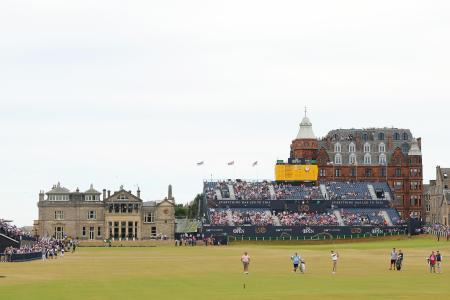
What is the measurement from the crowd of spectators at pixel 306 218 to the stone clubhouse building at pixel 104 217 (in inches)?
860

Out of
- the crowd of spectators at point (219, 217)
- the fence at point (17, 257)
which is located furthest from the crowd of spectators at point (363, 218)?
the fence at point (17, 257)

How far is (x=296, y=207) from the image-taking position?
575 feet

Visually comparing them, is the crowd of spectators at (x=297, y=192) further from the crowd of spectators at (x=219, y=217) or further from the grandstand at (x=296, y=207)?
the crowd of spectators at (x=219, y=217)

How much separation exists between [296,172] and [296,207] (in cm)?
1185

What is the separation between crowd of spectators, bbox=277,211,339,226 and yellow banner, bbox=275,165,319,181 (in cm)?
1240

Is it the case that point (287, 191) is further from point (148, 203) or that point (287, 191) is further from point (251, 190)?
point (148, 203)

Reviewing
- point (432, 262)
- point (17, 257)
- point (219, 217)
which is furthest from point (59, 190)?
point (432, 262)

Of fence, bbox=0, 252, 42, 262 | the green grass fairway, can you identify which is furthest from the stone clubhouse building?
the green grass fairway

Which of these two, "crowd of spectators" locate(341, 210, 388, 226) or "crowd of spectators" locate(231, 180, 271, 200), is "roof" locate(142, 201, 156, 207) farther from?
"crowd of spectators" locate(341, 210, 388, 226)

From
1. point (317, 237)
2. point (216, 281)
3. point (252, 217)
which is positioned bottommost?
point (216, 281)

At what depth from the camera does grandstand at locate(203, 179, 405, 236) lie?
165 meters

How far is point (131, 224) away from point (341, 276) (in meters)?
116

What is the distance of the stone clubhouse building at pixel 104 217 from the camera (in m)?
178

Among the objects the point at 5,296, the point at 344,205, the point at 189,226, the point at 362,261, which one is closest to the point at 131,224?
the point at 189,226
